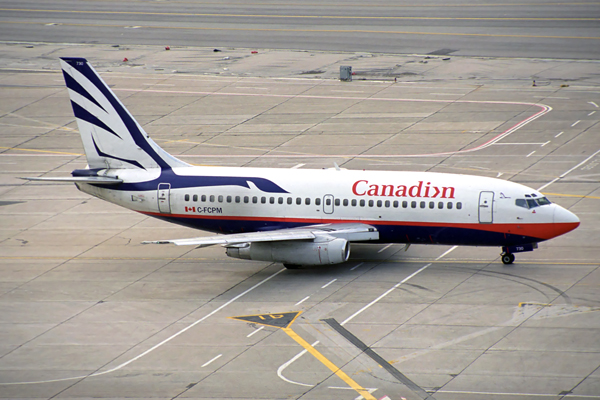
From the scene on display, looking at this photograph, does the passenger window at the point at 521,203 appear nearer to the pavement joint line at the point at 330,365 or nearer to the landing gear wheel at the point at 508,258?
the landing gear wheel at the point at 508,258

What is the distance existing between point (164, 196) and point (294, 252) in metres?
8.57

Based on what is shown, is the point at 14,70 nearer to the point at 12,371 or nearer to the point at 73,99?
the point at 73,99

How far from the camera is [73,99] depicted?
155 ft

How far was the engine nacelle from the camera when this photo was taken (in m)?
42.3

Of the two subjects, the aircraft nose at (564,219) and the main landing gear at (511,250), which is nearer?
the aircraft nose at (564,219)

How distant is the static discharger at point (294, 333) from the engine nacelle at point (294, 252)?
4.34 meters

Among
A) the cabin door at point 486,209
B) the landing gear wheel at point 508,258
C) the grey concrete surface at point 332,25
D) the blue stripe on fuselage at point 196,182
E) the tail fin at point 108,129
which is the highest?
the grey concrete surface at point 332,25

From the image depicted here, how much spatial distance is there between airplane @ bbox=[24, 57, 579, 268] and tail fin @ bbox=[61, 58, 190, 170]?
6 cm

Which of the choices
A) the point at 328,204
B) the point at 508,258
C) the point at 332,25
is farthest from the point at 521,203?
the point at 332,25

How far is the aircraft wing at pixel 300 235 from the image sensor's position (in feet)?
136

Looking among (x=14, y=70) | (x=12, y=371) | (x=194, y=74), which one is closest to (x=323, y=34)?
(x=194, y=74)

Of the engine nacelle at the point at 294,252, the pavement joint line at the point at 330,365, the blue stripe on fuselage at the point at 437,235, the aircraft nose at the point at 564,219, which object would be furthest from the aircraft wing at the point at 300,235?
the aircraft nose at the point at 564,219

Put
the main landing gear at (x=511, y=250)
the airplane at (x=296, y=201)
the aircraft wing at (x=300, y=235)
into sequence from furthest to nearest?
the main landing gear at (x=511, y=250) < the airplane at (x=296, y=201) < the aircraft wing at (x=300, y=235)

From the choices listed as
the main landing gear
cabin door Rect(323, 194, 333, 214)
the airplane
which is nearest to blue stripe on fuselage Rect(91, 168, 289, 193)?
the airplane
